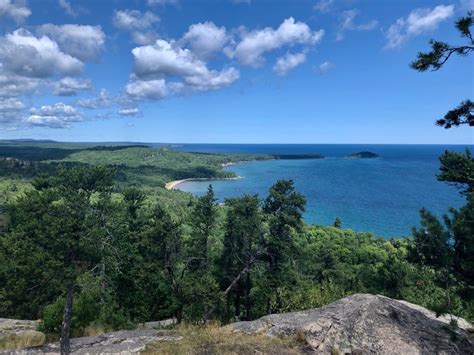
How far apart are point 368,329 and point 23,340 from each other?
51.5 ft

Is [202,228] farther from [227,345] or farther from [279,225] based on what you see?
[227,345]

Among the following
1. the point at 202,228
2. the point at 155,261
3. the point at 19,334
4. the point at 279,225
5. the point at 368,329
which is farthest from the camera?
the point at 279,225

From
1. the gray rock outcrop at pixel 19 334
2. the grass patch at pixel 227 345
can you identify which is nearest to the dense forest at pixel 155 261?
the gray rock outcrop at pixel 19 334

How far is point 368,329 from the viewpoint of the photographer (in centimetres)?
1278

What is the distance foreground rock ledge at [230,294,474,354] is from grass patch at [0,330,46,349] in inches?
392

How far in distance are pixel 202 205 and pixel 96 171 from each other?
821 centimetres

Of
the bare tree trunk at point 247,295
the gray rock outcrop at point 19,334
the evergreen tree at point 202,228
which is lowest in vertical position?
the bare tree trunk at point 247,295

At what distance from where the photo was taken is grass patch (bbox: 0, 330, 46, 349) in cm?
1597

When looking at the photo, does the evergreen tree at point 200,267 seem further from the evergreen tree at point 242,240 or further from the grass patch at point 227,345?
the grass patch at point 227,345

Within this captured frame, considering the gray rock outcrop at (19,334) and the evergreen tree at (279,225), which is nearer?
the gray rock outcrop at (19,334)

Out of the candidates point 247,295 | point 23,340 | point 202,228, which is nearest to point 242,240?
point 202,228

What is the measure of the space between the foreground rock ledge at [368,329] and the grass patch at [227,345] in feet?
2.00

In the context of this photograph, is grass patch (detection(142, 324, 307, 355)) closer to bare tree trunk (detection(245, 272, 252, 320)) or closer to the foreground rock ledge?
the foreground rock ledge

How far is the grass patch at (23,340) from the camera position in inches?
629
